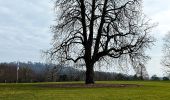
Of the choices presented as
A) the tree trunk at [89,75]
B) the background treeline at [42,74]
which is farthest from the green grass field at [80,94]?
the tree trunk at [89,75]

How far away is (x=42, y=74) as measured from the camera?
85.4 metres

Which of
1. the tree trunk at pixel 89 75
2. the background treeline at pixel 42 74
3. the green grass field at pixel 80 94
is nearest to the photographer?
the green grass field at pixel 80 94

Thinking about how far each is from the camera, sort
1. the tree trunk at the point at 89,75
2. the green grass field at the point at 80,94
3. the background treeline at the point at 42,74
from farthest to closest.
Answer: the tree trunk at the point at 89,75 → the background treeline at the point at 42,74 → the green grass field at the point at 80,94

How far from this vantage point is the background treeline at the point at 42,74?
1611 inches

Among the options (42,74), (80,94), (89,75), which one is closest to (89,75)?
(89,75)

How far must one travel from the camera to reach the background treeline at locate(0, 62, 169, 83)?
1611 inches

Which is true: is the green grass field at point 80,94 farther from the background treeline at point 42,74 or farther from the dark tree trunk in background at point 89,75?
the dark tree trunk in background at point 89,75

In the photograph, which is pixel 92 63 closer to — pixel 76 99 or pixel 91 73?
pixel 91 73

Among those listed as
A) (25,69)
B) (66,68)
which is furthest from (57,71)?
(25,69)

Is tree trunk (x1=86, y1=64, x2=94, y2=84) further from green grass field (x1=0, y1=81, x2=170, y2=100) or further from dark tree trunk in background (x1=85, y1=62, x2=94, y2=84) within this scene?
green grass field (x1=0, y1=81, x2=170, y2=100)

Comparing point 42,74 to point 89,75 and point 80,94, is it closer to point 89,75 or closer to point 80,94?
point 89,75

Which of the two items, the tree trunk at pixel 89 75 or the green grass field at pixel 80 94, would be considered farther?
the tree trunk at pixel 89 75

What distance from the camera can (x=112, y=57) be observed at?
4203 cm

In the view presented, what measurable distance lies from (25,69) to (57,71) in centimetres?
6808
